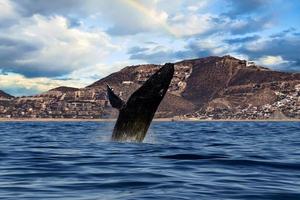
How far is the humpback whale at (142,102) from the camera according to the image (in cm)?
2286

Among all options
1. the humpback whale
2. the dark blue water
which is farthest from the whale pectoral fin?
the dark blue water

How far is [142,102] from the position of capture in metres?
23.1

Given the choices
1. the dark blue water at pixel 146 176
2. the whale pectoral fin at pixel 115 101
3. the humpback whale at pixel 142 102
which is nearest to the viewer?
the dark blue water at pixel 146 176

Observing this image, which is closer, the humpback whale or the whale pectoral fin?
the humpback whale

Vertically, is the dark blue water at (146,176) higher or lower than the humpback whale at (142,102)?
lower

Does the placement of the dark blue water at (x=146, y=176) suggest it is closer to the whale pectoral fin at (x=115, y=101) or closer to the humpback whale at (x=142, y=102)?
the humpback whale at (x=142, y=102)

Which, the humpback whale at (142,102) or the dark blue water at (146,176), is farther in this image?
the humpback whale at (142,102)

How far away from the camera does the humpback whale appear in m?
22.9

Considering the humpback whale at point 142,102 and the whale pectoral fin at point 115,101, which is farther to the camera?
the whale pectoral fin at point 115,101

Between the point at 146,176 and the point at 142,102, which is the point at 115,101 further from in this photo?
the point at 146,176

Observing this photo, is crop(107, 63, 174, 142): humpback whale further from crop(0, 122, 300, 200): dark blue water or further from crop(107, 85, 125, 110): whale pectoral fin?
crop(0, 122, 300, 200): dark blue water

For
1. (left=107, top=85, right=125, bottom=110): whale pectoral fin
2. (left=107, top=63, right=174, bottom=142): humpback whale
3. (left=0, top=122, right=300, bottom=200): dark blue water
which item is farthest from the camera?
(left=107, top=85, right=125, bottom=110): whale pectoral fin

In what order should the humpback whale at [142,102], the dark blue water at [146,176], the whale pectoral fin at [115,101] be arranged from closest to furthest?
the dark blue water at [146,176] < the humpback whale at [142,102] < the whale pectoral fin at [115,101]

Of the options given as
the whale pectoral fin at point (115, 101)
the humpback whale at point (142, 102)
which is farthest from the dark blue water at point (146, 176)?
the whale pectoral fin at point (115, 101)
